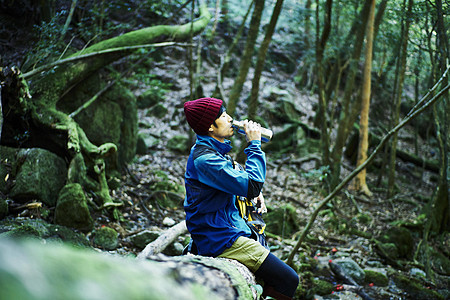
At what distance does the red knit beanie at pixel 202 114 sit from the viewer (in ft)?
8.25

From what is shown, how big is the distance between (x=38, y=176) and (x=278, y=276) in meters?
4.16

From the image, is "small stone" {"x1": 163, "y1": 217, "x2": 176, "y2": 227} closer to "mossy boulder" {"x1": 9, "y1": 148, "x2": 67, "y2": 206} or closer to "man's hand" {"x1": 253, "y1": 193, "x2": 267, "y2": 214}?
"mossy boulder" {"x1": 9, "y1": 148, "x2": 67, "y2": 206}

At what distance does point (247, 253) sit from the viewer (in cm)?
230

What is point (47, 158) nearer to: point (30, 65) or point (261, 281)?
point (30, 65)

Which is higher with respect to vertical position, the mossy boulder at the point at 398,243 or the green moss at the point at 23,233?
the green moss at the point at 23,233

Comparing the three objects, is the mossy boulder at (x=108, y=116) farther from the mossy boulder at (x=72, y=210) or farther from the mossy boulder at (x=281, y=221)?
the mossy boulder at (x=281, y=221)

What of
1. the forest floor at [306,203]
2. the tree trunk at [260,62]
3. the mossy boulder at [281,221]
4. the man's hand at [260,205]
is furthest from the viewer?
the tree trunk at [260,62]

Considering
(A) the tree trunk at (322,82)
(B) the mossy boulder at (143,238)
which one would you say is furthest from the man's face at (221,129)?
(A) the tree trunk at (322,82)

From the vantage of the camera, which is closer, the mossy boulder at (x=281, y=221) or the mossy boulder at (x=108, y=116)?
the mossy boulder at (x=108, y=116)

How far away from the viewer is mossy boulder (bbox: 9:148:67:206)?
4605 mm

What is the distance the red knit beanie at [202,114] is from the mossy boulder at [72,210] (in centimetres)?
305

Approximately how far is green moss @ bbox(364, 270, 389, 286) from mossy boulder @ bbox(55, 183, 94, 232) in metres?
4.78

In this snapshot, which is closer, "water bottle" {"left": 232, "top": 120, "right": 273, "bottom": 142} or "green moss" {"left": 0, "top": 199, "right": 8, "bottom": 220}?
"water bottle" {"left": 232, "top": 120, "right": 273, "bottom": 142}

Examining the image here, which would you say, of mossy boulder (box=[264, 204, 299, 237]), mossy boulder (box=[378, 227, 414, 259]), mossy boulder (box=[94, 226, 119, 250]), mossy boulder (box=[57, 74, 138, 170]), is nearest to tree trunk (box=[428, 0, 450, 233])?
mossy boulder (box=[378, 227, 414, 259])
